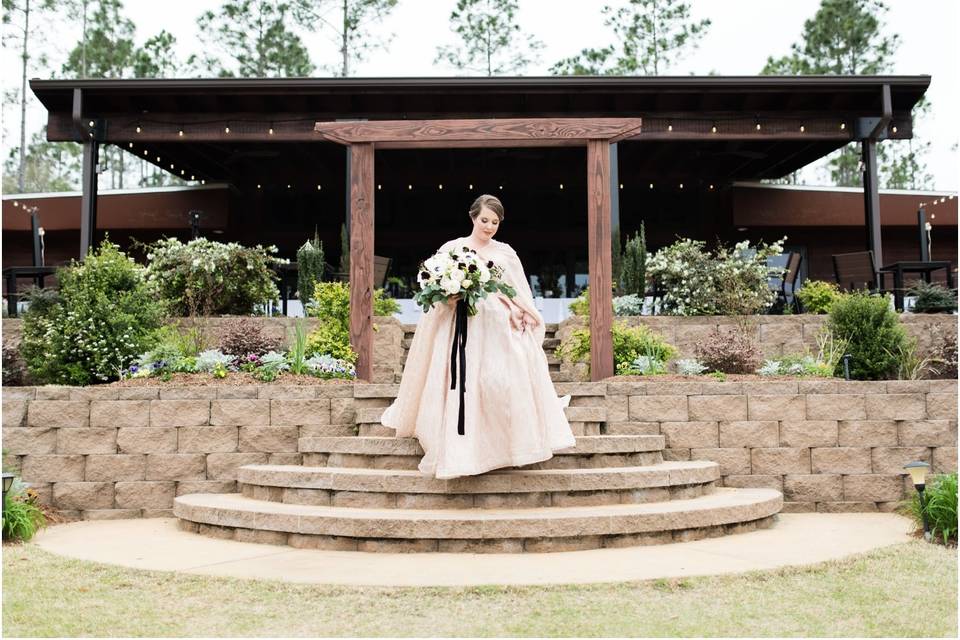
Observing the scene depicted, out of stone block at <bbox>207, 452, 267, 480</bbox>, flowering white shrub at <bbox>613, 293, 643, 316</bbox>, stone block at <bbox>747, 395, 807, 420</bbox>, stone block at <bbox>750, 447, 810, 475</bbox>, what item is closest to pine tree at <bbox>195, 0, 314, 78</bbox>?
flowering white shrub at <bbox>613, 293, 643, 316</bbox>

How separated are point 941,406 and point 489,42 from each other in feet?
75.7

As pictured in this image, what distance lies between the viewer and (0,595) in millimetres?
4402

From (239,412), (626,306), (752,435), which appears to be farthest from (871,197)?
(239,412)

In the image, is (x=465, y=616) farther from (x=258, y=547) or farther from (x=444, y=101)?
(x=444, y=101)

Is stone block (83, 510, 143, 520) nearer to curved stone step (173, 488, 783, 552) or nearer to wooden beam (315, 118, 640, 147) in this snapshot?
curved stone step (173, 488, 783, 552)

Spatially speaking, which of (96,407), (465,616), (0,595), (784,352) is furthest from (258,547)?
(784,352)

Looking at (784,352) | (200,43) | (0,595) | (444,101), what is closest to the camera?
(0,595)

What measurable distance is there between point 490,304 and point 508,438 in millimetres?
901

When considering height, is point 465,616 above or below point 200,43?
below

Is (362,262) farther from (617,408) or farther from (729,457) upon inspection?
(729,457)

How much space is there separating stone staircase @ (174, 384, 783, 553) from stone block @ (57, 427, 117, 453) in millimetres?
951

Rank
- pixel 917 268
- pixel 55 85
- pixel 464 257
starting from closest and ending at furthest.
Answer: pixel 464 257 < pixel 917 268 < pixel 55 85

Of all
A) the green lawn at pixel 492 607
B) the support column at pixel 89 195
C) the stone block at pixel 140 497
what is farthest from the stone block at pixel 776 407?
the support column at pixel 89 195

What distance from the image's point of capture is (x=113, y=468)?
7.12 metres
